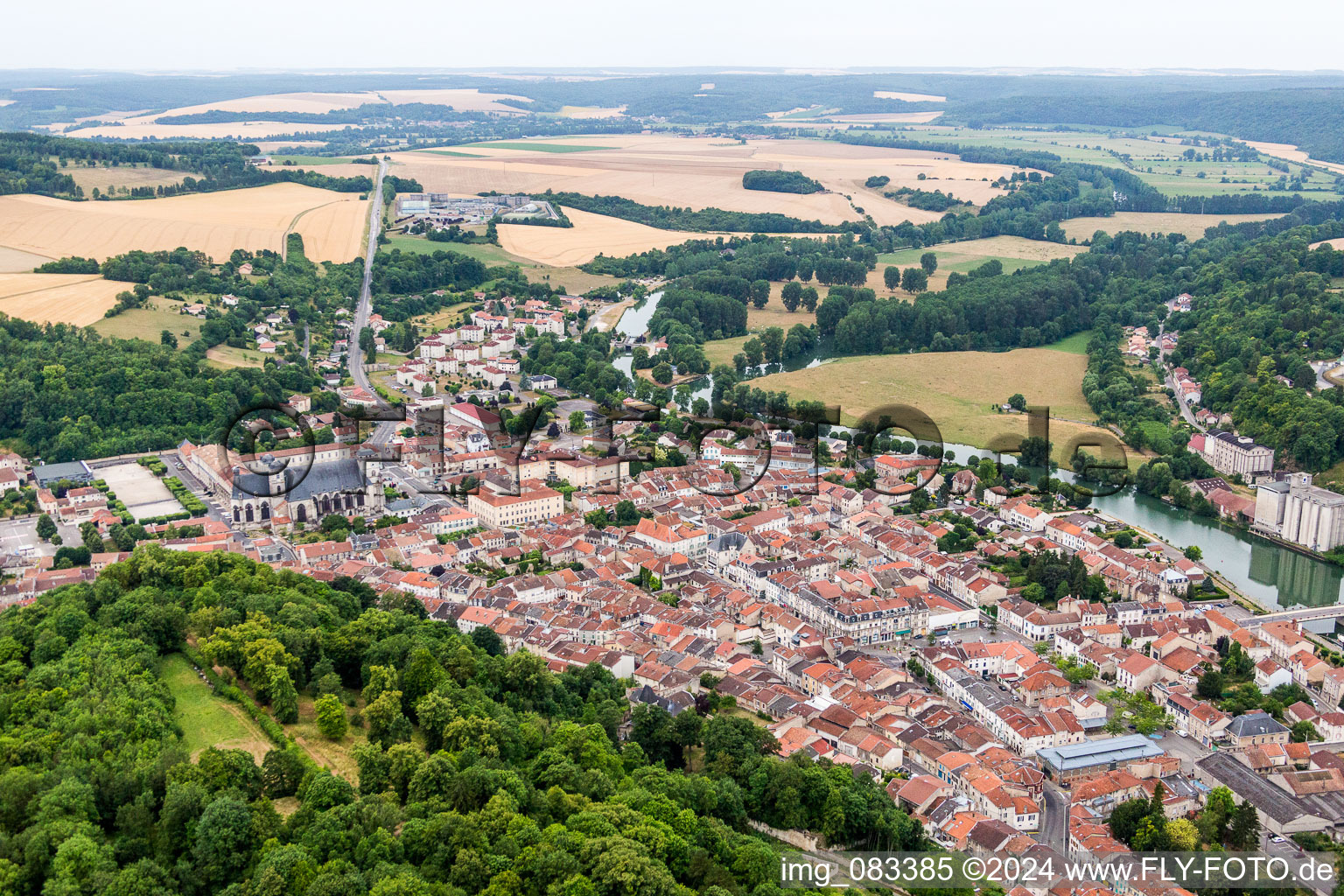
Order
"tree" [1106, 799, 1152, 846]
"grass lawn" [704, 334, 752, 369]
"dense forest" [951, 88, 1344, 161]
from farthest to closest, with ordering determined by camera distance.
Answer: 1. "dense forest" [951, 88, 1344, 161]
2. "grass lawn" [704, 334, 752, 369]
3. "tree" [1106, 799, 1152, 846]

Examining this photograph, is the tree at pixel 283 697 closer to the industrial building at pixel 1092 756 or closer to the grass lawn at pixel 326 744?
the grass lawn at pixel 326 744

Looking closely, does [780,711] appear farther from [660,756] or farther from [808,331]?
[808,331]

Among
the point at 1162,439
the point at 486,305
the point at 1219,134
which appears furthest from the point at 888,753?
the point at 1219,134

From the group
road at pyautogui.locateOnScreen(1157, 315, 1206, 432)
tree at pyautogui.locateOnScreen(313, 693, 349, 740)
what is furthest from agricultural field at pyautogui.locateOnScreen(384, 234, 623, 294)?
tree at pyautogui.locateOnScreen(313, 693, 349, 740)

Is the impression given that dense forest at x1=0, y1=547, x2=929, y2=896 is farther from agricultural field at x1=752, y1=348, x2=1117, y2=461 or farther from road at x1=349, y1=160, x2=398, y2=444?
agricultural field at x1=752, y1=348, x2=1117, y2=461

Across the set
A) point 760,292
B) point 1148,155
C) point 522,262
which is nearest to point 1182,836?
point 760,292

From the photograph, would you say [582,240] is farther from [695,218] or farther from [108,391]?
[108,391]
